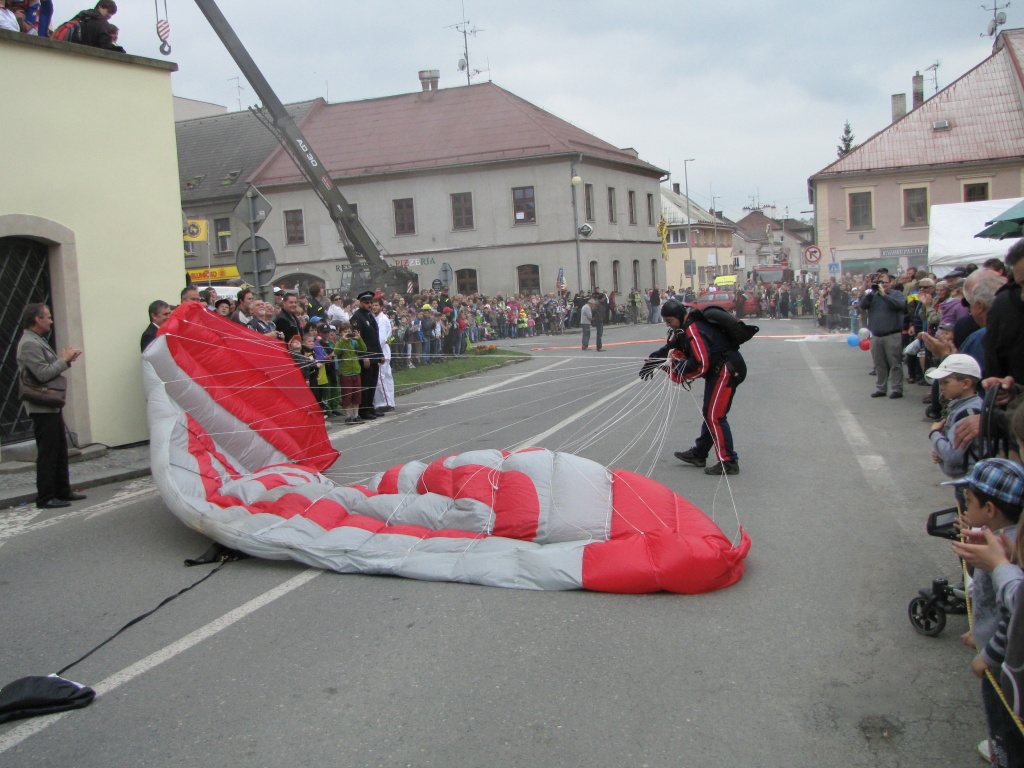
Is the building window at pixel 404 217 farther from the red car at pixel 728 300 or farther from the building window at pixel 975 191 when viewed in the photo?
the building window at pixel 975 191

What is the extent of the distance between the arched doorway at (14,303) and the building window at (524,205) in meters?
37.2

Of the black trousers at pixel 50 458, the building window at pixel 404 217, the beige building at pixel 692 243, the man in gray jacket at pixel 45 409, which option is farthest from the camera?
the beige building at pixel 692 243

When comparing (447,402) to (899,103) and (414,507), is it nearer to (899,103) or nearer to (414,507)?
(414,507)

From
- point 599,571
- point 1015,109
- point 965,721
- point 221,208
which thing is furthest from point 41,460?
point 1015,109

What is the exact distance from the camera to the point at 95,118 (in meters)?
11.1

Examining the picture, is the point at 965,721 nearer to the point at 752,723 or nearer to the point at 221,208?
the point at 752,723

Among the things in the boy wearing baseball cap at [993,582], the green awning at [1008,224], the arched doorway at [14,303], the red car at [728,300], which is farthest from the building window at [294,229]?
the boy wearing baseball cap at [993,582]

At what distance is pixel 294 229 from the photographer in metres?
48.6

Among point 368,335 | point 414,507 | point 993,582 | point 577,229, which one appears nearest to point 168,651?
point 414,507

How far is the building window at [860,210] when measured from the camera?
4853cm

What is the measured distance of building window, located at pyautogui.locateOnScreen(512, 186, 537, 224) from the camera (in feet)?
153

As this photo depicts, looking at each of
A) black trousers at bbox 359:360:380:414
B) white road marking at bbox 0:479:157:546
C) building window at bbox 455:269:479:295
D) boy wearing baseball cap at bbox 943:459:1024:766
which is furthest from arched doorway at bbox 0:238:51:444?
building window at bbox 455:269:479:295

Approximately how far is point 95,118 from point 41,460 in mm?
5057

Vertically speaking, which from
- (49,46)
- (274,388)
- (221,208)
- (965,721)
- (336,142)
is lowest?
(965,721)
